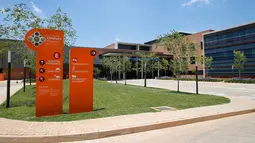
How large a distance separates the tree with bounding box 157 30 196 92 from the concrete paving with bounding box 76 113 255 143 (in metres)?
9.59

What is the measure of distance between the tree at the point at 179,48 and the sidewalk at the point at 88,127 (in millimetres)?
8974

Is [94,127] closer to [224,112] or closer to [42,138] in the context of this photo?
[42,138]

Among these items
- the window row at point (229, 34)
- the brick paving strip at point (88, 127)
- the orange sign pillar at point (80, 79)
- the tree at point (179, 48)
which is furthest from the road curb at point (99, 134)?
the window row at point (229, 34)

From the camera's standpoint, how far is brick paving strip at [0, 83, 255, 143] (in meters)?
4.78

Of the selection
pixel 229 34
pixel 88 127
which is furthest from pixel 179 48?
pixel 229 34

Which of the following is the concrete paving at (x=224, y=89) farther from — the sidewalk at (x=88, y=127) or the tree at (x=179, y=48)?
the sidewalk at (x=88, y=127)

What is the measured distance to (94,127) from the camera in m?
5.47

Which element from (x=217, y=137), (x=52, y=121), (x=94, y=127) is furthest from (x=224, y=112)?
(x=52, y=121)

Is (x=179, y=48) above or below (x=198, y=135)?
above

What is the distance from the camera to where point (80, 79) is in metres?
7.66

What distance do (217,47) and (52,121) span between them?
58193mm

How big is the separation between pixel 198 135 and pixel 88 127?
321 centimetres

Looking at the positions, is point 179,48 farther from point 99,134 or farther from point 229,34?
point 229,34

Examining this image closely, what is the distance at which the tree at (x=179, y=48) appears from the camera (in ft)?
50.6
